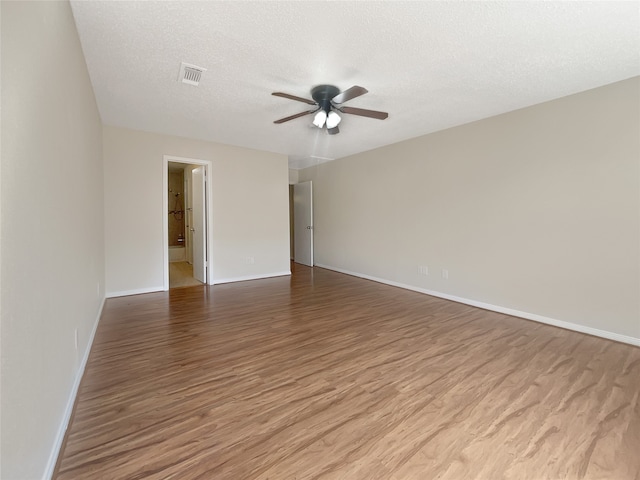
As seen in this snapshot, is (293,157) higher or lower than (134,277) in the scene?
higher

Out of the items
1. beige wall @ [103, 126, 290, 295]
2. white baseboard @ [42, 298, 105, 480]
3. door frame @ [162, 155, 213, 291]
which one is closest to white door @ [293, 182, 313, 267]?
beige wall @ [103, 126, 290, 295]

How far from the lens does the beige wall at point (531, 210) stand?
2.72m

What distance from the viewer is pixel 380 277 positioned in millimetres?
5227

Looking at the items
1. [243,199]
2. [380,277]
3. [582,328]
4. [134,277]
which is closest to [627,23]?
[582,328]

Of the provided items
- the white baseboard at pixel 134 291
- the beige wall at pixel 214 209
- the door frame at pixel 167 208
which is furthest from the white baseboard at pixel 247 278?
the white baseboard at pixel 134 291

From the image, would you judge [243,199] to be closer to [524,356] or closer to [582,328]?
[524,356]

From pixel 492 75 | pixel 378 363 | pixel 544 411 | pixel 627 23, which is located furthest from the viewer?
pixel 492 75

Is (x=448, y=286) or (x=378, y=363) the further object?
(x=448, y=286)

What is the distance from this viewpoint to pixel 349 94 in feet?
8.20

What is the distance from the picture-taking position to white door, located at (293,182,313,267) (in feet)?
22.1

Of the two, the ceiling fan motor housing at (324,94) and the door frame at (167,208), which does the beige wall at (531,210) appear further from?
the door frame at (167,208)

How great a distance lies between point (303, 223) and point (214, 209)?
2483mm

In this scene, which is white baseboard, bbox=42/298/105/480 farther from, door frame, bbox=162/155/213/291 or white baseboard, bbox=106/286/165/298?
door frame, bbox=162/155/213/291

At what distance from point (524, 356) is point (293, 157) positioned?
4981 mm
